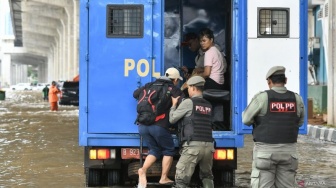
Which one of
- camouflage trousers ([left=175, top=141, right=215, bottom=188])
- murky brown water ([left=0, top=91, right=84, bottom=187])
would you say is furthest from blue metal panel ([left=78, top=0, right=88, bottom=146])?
murky brown water ([left=0, top=91, right=84, bottom=187])

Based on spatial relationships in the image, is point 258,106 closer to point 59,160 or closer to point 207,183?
point 207,183

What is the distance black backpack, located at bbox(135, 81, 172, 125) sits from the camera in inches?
329

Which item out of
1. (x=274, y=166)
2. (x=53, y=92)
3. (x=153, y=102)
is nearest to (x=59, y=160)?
(x=153, y=102)

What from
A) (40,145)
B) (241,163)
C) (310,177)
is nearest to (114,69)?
(310,177)

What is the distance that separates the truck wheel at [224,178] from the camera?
952 cm

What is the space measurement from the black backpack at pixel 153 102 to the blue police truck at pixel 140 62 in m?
0.39

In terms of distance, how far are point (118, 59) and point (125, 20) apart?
498 mm

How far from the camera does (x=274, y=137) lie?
21.0 ft

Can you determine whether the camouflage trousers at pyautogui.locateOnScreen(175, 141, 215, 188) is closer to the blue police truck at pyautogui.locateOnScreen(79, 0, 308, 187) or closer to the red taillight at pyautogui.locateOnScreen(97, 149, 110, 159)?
the blue police truck at pyautogui.locateOnScreen(79, 0, 308, 187)

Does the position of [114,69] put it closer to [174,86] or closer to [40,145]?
[174,86]

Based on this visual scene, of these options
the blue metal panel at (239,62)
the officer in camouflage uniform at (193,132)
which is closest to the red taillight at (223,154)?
the blue metal panel at (239,62)

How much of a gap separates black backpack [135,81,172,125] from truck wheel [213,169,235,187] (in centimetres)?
163

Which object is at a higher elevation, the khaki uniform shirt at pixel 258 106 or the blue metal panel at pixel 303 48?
the blue metal panel at pixel 303 48

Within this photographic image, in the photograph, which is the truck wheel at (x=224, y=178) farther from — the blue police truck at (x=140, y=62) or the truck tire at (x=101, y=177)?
the truck tire at (x=101, y=177)
